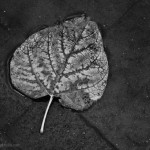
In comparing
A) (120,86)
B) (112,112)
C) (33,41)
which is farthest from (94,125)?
(33,41)

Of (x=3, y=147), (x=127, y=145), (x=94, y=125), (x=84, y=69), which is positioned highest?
(x=84, y=69)

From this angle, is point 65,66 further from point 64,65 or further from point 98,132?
point 98,132

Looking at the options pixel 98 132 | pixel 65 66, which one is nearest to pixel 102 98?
pixel 98 132

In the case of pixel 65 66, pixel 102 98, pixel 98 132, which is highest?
pixel 65 66

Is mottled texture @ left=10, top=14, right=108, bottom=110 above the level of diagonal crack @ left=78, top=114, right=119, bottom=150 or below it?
above

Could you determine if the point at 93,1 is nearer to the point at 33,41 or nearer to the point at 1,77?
the point at 33,41

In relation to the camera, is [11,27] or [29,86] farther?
[11,27]
